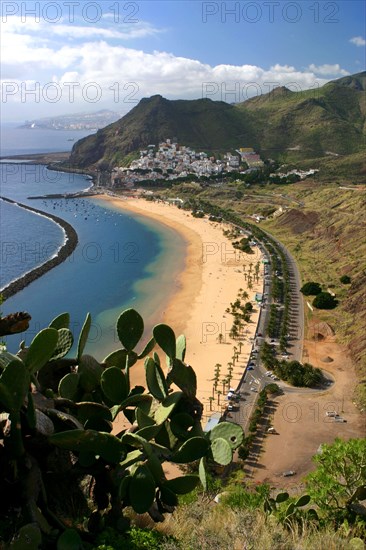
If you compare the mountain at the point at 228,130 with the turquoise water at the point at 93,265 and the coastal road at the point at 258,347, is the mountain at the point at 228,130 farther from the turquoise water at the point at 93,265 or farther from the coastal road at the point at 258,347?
the coastal road at the point at 258,347

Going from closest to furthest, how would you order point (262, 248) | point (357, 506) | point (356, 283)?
point (357, 506), point (356, 283), point (262, 248)

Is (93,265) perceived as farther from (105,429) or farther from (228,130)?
(228,130)

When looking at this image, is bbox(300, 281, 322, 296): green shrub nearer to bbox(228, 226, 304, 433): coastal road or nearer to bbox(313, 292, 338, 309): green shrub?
bbox(228, 226, 304, 433): coastal road

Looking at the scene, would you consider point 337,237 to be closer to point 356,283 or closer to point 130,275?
point 356,283

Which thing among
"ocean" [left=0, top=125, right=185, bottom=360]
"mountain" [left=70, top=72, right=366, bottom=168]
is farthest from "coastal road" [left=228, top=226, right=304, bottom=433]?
"mountain" [left=70, top=72, right=366, bottom=168]

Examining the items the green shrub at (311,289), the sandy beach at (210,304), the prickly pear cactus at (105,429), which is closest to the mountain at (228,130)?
the sandy beach at (210,304)

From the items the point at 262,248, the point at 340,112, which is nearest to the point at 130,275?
the point at 262,248

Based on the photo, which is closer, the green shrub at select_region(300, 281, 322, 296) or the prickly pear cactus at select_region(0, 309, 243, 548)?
the prickly pear cactus at select_region(0, 309, 243, 548)
